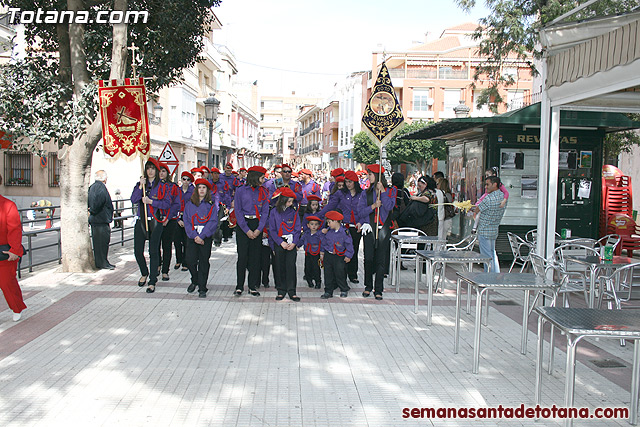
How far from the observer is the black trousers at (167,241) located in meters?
9.70

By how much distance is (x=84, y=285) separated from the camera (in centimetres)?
912

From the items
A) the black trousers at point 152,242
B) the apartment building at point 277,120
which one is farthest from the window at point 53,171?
the apartment building at point 277,120

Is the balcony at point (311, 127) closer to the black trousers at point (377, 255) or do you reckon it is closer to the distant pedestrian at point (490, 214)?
the distant pedestrian at point (490, 214)

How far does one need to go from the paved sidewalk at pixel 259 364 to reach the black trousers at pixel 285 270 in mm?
205

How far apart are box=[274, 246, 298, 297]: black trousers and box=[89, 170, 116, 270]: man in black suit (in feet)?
12.9

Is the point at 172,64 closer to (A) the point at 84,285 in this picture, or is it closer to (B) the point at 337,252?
(A) the point at 84,285

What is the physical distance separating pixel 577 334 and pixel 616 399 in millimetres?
1573

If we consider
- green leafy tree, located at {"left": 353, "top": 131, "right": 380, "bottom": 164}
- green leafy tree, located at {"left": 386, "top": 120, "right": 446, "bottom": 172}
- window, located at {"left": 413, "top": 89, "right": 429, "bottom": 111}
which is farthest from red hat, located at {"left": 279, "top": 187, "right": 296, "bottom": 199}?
window, located at {"left": 413, "top": 89, "right": 429, "bottom": 111}

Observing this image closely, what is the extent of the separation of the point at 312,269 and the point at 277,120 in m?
108

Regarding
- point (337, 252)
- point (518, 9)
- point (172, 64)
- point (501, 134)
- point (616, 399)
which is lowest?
point (616, 399)

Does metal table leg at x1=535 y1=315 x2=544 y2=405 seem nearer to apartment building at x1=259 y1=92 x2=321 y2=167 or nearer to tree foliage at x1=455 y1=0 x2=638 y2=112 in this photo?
tree foliage at x1=455 y1=0 x2=638 y2=112

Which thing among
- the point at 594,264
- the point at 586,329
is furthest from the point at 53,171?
the point at 586,329

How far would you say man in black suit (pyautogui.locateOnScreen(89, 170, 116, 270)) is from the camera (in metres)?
10.7

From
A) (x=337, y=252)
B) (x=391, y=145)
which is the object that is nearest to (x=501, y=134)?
(x=337, y=252)
